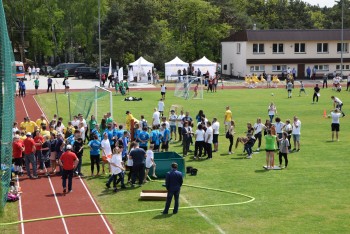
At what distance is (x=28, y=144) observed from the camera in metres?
19.7

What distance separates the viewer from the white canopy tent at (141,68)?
64.3 meters

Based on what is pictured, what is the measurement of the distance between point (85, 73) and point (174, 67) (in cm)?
1076

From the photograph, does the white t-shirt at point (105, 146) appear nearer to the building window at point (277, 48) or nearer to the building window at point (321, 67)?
the building window at point (277, 48)

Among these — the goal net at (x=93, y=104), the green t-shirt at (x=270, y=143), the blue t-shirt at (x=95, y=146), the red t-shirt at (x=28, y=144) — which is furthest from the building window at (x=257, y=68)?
the red t-shirt at (x=28, y=144)

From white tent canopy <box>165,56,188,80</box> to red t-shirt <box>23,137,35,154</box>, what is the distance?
155ft

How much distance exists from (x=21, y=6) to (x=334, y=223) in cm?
7611

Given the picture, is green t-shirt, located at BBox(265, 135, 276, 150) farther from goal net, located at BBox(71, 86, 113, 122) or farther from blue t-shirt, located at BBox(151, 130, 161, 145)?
goal net, located at BBox(71, 86, 113, 122)

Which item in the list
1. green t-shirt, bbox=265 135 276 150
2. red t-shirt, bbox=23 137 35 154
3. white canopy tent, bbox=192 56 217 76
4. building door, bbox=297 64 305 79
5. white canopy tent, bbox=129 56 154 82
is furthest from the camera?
building door, bbox=297 64 305 79

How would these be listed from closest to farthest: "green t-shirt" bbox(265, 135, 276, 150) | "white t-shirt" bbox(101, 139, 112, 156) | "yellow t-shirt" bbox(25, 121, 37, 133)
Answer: "white t-shirt" bbox(101, 139, 112, 156)
"green t-shirt" bbox(265, 135, 276, 150)
"yellow t-shirt" bbox(25, 121, 37, 133)

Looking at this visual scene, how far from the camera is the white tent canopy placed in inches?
2616

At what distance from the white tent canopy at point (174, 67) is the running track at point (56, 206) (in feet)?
154

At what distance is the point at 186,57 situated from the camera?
81.8 metres

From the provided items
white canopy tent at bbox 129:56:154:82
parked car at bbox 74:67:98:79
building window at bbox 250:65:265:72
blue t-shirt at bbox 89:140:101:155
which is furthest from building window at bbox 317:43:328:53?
Answer: blue t-shirt at bbox 89:140:101:155

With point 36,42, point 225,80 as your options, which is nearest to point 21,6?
point 36,42
